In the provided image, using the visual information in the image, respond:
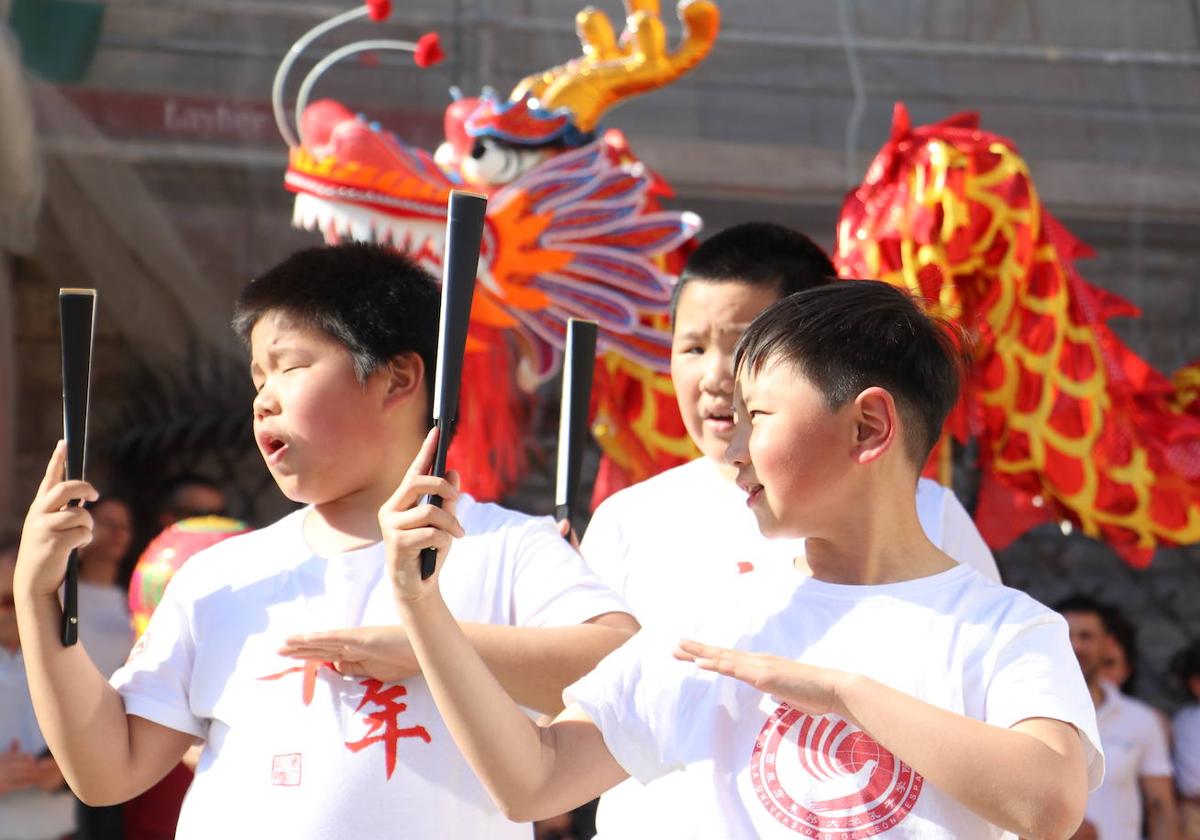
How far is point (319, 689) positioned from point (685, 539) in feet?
1.61

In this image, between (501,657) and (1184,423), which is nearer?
(501,657)

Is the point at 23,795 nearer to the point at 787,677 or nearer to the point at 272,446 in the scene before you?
the point at 272,446

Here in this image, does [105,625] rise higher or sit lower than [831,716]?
lower

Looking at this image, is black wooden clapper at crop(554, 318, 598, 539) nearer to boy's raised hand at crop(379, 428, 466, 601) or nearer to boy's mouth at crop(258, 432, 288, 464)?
boy's mouth at crop(258, 432, 288, 464)

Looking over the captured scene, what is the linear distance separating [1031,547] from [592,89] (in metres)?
1.61

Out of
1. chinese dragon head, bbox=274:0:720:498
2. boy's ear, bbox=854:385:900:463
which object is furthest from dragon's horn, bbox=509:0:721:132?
boy's ear, bbox=854:385:900:463

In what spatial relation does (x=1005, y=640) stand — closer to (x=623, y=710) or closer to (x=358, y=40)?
(x=623, y=710)

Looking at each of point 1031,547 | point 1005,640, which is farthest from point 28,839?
point 1031,547

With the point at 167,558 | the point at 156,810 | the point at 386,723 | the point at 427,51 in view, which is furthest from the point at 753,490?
the point at 427,51

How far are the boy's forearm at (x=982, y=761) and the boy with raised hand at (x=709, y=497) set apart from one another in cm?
52

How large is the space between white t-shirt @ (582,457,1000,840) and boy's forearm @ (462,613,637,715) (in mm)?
262

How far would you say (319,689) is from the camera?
4.76 ft

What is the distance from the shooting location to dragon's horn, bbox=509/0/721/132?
3.10m

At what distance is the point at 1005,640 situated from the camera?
1.22 m
